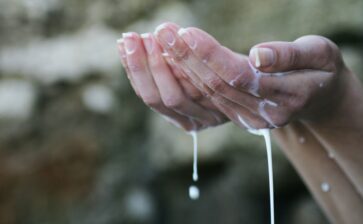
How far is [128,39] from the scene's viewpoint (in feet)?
2.69

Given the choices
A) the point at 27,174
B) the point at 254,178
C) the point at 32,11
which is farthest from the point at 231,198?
the point at 32,11

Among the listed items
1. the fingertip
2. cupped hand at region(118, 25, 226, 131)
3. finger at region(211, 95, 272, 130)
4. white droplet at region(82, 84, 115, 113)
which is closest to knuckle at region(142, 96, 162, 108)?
cupped hand at region(118, 25, 226, 131)

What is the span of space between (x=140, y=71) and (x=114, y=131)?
1912 mm

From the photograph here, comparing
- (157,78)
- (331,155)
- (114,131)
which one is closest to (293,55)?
(157,78)

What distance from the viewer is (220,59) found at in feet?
2.23

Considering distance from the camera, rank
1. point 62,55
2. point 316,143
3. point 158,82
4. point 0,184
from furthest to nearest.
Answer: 1. point 62,55
2. point 0,184
3. point 316,143
4. point 158,82

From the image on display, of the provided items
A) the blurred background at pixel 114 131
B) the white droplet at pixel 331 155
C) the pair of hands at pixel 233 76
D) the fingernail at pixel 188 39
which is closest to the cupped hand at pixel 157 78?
the pair of hands at pixel 233 76

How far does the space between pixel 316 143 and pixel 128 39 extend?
0.38 metres

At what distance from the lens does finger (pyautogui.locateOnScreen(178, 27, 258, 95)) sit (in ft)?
2.21

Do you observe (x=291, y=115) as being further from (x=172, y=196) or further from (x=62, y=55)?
(x=62, y=55)

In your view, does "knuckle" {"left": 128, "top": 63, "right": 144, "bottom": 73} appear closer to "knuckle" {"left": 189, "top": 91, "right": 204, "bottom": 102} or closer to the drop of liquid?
"knuckle" {"left": 189, "top": 91, "right": 204, "bottom": 102}

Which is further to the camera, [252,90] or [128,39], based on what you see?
[128,39]

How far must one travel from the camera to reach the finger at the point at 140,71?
2.68 feet

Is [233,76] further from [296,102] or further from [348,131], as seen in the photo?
[348,131]
